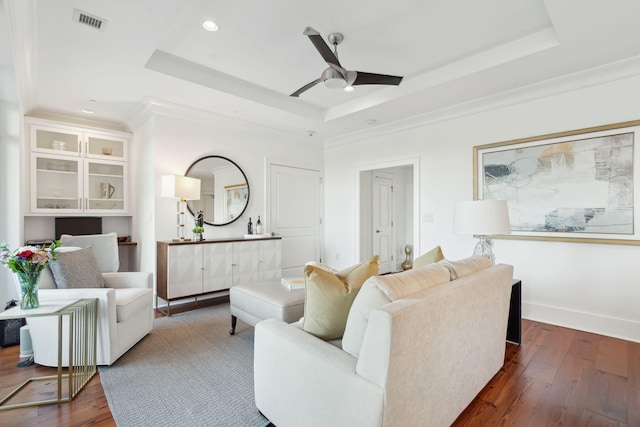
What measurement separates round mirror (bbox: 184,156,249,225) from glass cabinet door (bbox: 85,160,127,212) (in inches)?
47.0

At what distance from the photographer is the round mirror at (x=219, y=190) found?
4371mm

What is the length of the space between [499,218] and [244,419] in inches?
89.5

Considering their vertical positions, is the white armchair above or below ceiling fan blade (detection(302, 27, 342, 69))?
below

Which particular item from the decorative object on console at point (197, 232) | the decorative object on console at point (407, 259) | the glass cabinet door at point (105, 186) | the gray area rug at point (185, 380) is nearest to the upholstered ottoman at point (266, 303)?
the gray area rug at point (185, 380)

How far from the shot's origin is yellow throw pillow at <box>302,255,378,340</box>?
5.40ft

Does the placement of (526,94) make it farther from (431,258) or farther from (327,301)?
(327,301)

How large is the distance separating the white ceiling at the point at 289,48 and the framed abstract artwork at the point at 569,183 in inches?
27.0

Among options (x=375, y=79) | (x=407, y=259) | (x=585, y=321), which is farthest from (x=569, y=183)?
(x=407, y=259)

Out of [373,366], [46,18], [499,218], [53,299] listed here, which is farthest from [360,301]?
[46,18]

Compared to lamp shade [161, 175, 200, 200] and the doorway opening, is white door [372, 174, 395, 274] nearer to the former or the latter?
the doorway opening

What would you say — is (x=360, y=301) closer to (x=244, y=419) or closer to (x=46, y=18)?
(x=244, y=419)

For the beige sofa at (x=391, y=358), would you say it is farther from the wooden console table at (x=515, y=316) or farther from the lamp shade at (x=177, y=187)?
the lamp shade at (x=177, y=187)

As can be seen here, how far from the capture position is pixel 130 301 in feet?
8.45

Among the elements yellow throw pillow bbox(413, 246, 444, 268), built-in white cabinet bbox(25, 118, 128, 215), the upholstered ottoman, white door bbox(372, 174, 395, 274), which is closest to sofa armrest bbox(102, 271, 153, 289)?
the upholstered ottoman
